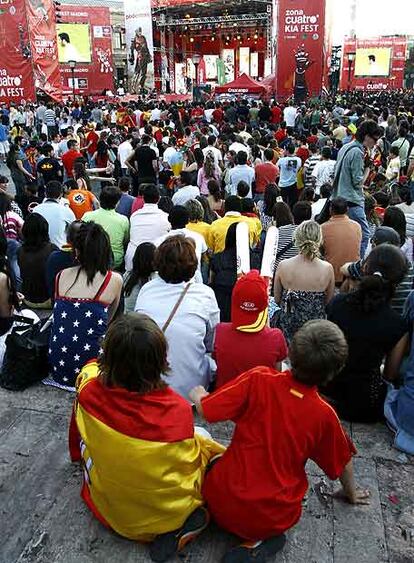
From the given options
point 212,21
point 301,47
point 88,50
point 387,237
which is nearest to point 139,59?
point 88,50

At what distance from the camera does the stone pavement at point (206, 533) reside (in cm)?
224

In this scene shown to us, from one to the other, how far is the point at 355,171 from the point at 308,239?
2264 millimetres

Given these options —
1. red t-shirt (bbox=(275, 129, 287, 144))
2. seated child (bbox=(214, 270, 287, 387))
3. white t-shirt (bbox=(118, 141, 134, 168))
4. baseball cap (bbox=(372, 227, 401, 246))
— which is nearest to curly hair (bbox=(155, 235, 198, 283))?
seated child (bbox=(214, 270, 287, 387))

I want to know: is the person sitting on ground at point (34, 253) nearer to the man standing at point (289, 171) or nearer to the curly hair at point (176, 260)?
the curly hair at point (176, 260)

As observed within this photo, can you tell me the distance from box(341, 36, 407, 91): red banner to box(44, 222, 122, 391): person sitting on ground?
119ft

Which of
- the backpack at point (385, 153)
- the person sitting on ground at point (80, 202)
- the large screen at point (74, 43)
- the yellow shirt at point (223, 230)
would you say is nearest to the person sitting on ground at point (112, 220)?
the yellow shirt at point (223, 230)

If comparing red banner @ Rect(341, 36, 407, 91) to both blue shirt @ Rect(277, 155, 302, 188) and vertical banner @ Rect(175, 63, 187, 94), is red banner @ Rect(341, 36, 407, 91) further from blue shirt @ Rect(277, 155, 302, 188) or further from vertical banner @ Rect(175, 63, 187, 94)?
blue shirt @ Rect(277, 155, 302, 188)

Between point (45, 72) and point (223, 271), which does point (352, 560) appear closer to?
point (223, 271)

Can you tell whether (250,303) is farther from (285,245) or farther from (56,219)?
(56,219)

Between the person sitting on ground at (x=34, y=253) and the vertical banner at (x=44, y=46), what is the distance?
14.6 meters

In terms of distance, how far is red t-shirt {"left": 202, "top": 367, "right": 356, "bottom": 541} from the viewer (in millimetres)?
2006

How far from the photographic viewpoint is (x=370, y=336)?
2.90m

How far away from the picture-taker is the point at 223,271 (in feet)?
13.6

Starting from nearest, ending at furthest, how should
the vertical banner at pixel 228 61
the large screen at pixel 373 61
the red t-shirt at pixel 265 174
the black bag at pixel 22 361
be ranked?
the black bag at pixel 22 361 → the red t-shirt at pixel 265 174 → the large screen at pixel 373 61 → the vertical banner at pixel 228 61
